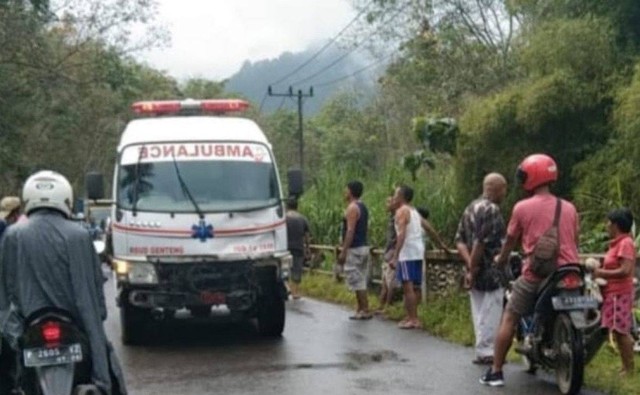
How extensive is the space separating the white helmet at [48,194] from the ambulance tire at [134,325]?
5.82 metres

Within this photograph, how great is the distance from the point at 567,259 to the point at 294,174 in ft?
18.1

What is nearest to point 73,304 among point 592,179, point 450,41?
point 592,179

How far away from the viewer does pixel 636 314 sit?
1029 cm

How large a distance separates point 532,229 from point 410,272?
4829mm

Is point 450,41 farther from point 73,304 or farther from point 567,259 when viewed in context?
point 73,304

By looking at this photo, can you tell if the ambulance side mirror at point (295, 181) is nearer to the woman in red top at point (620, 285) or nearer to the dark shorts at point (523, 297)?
the dark shorts at point (523, 297)

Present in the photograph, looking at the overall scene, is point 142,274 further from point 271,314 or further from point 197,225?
point 271,314

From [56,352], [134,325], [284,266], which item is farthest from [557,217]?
[134,325]

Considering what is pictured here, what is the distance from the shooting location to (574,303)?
28.5 ft

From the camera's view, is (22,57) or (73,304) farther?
(22,57)

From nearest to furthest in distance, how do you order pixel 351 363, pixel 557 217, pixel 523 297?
pixel 557 217 < pixel 523 297 < pixel 351 363

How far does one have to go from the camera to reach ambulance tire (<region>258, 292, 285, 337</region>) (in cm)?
1296

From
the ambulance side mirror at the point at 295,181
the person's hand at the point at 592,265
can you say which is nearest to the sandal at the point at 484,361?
the person's hand at the point at 592,265

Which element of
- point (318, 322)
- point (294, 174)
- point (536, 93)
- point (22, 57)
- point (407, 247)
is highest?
point (22, 57)
